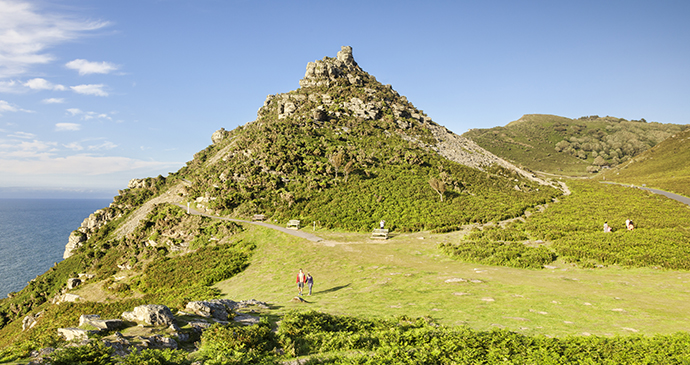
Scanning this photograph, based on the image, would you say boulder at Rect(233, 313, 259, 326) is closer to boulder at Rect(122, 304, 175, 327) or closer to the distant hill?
boulder at Rect(122, 304, 175, 327)

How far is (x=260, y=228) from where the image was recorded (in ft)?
112

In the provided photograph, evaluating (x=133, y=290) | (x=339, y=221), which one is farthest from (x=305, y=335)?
(x=339, y=221)

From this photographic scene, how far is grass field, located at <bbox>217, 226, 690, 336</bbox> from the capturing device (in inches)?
444

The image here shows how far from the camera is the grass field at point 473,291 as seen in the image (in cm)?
1127

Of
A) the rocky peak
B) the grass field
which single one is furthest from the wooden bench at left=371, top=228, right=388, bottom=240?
the rocky peak

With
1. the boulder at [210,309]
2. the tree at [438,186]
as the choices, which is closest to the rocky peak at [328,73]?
the tree at [438,186]

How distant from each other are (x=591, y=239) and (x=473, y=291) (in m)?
16.7

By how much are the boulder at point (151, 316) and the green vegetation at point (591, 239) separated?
66.2 ft

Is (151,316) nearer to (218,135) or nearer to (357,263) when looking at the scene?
(357,263)

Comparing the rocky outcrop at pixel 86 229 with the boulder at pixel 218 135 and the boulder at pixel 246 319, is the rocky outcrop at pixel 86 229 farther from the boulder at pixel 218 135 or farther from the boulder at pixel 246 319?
the boulder at pixel 246 319

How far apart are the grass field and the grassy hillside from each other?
58.7 metres

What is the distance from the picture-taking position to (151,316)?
10.1 m

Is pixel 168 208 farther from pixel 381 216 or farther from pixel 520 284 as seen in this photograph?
pixel 520 284

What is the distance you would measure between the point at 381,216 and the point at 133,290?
2760 cm
